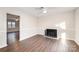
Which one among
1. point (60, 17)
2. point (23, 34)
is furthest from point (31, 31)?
point (60, 17)

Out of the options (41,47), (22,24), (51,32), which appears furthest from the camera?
(51,32)

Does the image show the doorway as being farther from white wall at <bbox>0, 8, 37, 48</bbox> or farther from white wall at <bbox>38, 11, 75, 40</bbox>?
white wall at <bbox>38, 11, 75, 40</bbox>

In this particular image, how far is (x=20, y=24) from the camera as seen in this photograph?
4.44m

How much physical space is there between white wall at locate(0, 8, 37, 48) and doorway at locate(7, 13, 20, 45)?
0.68ft

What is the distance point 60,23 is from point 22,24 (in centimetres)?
252

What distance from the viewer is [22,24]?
15.1 feet

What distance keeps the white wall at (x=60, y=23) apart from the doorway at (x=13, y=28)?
2237 mm

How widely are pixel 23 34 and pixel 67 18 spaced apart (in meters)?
2.81

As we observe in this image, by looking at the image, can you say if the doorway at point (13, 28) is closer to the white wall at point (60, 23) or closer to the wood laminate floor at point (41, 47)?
the wood laminate floor at point (41, 47)

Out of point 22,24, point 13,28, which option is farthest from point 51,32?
point 13,28

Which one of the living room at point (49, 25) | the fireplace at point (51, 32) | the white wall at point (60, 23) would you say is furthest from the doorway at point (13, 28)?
the fireplace at point (51, 32)

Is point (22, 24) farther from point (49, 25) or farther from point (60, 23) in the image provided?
point (60, 23)

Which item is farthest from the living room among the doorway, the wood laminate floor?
the wood laminate floor
